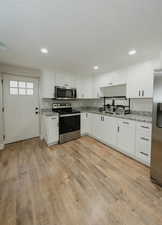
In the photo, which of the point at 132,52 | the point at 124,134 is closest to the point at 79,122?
the point at 124,134

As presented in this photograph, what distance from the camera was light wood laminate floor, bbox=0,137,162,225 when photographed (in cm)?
128

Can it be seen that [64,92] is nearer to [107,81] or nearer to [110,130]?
[107,81]

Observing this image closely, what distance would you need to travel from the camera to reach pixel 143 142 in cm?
229

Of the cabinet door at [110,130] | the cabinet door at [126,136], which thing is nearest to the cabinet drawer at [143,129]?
the cabinet door at [126,136]

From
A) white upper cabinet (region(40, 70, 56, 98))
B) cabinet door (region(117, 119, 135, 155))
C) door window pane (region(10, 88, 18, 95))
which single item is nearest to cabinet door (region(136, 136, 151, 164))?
cabinet door (region(117, 119, 135, 155))

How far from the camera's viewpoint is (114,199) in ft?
4.97

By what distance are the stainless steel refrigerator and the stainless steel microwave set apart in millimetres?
2592

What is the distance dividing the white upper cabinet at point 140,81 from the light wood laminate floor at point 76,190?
Result: 160 centimetres

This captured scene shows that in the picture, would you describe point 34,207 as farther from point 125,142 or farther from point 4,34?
point 4,34

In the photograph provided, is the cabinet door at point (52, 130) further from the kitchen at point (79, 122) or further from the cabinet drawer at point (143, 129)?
the cabinet drawer at point (143, 129)

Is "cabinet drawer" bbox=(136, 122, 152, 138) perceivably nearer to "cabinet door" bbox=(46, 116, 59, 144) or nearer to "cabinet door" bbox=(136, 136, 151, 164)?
"cabinet door" bbox=(136, 136, 151, 164)

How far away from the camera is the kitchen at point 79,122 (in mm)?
1289

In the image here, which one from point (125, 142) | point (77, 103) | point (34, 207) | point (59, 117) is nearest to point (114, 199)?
point (34, 207)

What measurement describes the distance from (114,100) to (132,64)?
1.25 meters
